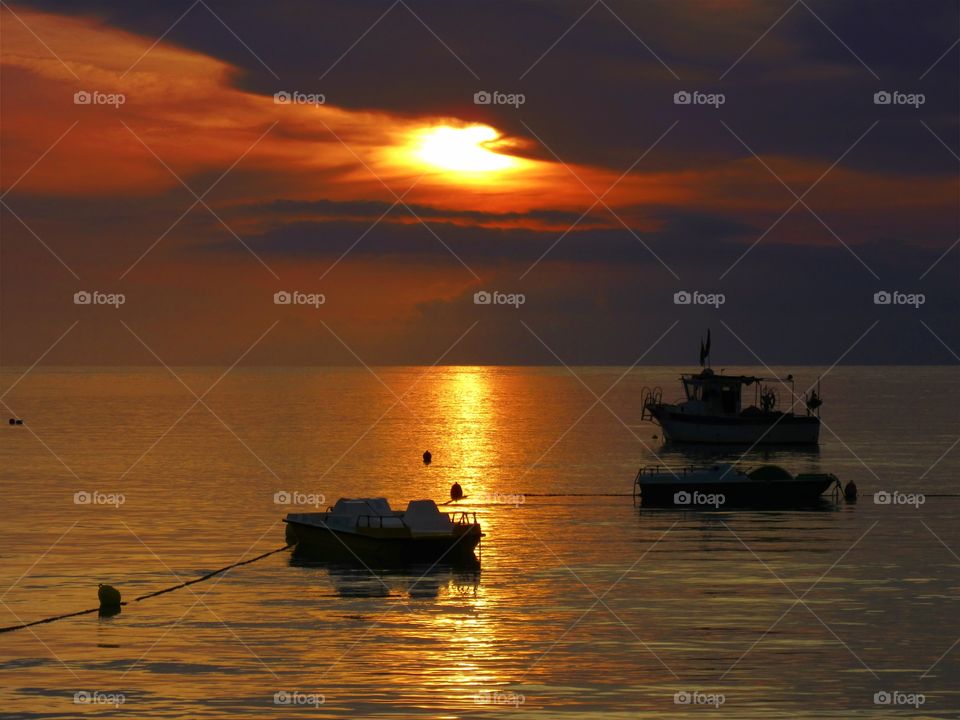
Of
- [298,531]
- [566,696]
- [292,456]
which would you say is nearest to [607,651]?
[566,696]

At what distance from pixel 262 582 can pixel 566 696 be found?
73.7 feet

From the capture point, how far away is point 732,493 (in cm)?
8462

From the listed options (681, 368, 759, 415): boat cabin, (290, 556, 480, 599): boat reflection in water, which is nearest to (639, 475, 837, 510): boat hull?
(290, 556, 480, 599): boat reflection in water

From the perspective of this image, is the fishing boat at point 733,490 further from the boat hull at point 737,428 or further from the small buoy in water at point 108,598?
the boat hull at point 737,428

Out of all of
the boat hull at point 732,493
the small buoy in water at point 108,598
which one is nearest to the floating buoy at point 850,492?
the boat hull at point 732,493

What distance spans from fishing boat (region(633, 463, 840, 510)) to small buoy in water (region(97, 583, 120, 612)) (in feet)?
142

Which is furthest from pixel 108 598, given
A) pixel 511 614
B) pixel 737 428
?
pixel 737 428

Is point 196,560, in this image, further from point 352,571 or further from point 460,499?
point 460,499

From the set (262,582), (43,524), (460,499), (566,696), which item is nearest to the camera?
(566,696)

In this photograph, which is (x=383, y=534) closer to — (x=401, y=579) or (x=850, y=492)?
(x=401, y=579)

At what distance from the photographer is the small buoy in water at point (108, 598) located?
4862 cm

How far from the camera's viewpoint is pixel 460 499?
96250mm

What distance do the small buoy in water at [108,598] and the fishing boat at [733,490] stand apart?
43339mm

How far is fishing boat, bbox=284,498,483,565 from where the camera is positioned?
6019 centimetres
